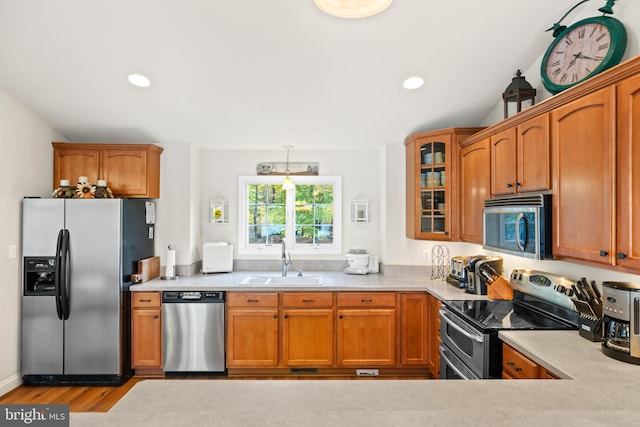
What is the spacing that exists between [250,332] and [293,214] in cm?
145

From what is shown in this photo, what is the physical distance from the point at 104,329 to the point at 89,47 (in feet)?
7.48

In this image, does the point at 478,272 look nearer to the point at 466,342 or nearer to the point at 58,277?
the point at 466,342

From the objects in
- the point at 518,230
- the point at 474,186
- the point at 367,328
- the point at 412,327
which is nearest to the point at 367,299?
the point at 367,328

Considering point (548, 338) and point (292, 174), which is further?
point (292, 174)

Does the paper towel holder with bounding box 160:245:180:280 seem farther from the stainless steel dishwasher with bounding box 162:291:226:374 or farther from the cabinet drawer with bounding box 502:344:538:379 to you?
the cabinet drawer with bounding box 502:344:538:379

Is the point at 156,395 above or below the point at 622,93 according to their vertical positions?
below

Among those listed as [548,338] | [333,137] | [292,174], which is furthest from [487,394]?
[292,174]

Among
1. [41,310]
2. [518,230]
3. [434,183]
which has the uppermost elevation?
[434,183]

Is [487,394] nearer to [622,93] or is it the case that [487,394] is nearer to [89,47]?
[622,93]

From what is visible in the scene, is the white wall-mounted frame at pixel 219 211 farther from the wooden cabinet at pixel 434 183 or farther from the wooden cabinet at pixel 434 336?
the wooden cabinet at pixel 434 336

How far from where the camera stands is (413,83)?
116 inches

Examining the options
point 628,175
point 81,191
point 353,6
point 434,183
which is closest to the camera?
point 628,175

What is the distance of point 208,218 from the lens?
415 centimetres

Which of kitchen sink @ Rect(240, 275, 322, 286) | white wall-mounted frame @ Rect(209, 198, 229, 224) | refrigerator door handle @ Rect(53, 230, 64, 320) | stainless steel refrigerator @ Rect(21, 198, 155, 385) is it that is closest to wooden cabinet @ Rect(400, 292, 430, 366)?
kitchen sink @ Rect(240, 275, 322, 286)
